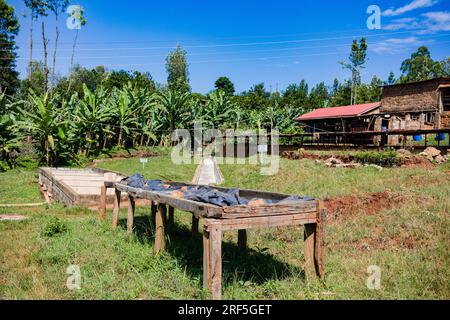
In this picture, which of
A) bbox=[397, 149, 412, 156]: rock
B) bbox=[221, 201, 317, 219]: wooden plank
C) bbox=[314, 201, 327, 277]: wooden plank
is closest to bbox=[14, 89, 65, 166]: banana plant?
bbox=[397, 149, 412, 156]: rock

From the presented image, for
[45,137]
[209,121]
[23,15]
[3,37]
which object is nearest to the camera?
[45,137]

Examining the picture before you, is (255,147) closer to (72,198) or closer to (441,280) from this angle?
(72,198)

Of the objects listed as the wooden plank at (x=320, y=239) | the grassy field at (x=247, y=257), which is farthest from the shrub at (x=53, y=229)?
the wooden plank at (x=320, y=239)

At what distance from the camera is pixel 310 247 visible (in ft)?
15.8

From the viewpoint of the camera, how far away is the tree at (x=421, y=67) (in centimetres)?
5584

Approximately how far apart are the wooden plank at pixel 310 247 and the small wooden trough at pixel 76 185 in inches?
209

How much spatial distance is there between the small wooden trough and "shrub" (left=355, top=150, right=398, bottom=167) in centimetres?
866

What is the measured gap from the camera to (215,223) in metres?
4.02

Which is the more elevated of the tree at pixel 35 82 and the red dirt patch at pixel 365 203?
the tree at pixel 35 82

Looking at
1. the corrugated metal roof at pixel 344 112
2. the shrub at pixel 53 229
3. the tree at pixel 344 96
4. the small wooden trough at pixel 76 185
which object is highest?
the tree at pixel 344 96

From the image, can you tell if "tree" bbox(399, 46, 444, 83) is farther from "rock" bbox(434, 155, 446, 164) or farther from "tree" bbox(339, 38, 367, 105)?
"rock" bbox(434, 155, 446, 164)

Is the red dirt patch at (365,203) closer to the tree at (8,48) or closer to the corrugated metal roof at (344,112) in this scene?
the corrugated metal roof at (344,112)
